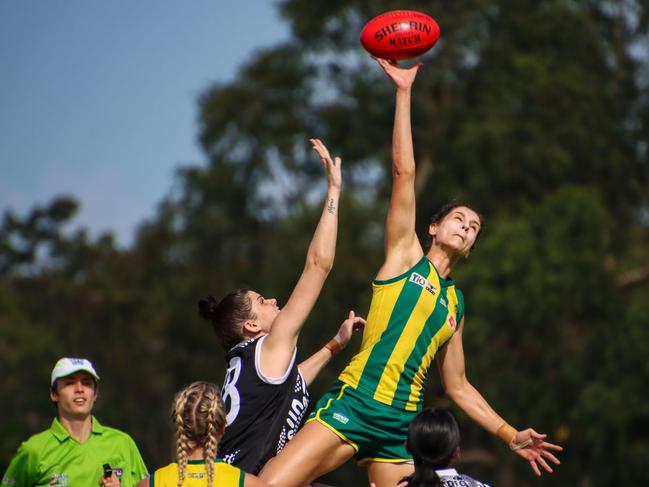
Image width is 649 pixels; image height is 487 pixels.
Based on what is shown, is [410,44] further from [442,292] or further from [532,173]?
[532,173]

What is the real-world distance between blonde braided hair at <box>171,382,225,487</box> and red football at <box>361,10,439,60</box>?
3.34 m

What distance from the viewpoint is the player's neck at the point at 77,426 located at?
7.57 m

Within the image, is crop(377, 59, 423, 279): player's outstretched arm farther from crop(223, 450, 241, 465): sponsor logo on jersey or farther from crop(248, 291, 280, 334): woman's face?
crop(223, 450, 241, 465): sponsor logo on jersey

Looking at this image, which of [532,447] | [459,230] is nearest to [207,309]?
[459,230]

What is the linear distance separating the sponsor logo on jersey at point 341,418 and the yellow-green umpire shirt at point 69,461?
1271 mm

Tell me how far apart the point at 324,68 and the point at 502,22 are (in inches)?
247

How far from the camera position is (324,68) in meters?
42.5

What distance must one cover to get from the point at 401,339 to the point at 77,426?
6.73 ft

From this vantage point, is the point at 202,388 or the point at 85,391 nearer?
the point at 202,388

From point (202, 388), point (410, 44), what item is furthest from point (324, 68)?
point (202, 388)

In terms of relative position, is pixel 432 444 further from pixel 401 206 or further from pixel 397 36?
pixel 397 36

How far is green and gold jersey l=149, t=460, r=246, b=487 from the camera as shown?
582 cm

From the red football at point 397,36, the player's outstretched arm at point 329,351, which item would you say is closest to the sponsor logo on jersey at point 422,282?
the player's outstretched arm at point 329,351

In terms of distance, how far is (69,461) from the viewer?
7488 millimetres
